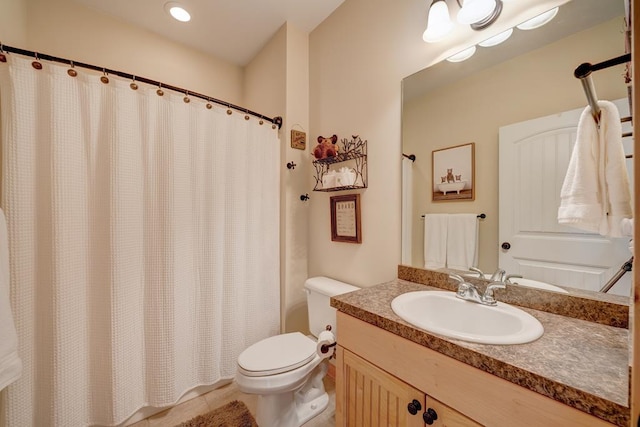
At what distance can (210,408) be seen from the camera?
1.41m

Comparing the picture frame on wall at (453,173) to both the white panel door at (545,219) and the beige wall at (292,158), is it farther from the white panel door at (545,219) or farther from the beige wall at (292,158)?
the beige wall at (292,158)

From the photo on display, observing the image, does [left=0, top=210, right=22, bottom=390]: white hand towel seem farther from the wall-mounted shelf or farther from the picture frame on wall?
the picture frame on wall

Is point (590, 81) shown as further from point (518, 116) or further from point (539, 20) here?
point (539, 20)

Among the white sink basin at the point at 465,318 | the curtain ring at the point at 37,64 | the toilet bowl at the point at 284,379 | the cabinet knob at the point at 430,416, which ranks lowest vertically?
the toilet bowl at the point at 284,379

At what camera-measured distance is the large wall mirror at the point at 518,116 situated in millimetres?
793

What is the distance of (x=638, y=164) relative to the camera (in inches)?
13.9

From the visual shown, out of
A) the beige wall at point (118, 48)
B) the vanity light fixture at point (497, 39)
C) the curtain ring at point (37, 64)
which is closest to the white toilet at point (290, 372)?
the vanity light fixture at point (497, 39)

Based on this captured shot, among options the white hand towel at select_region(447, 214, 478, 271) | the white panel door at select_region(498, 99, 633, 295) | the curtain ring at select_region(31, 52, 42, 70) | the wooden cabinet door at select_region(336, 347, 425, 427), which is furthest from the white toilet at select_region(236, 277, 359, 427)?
the curtain ring at select_region(31, 52, 42, 70)

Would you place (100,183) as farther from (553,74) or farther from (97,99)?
(553,74)

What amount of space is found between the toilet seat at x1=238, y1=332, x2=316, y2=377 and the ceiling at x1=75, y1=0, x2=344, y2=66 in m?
2.18

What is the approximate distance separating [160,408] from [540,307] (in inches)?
78.8

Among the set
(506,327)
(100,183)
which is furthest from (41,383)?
(506,327)

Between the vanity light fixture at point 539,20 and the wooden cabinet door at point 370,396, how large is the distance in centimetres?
138

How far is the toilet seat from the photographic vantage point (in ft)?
3.72
